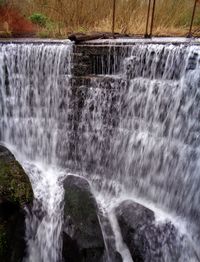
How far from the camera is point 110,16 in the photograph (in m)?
8.37

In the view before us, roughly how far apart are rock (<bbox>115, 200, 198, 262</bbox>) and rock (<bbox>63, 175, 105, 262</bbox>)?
1.27 ft

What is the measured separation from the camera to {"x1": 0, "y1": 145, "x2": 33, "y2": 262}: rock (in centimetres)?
420

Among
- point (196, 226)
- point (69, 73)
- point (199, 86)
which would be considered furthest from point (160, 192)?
point (69, 73)

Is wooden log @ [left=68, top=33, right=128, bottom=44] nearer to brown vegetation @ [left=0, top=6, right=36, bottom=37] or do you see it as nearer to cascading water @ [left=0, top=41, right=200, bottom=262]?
cascading water @ [left=0, top=41, right=200, bottom=262]

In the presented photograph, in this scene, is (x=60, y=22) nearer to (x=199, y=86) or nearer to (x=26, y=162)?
(x=26, y=162)

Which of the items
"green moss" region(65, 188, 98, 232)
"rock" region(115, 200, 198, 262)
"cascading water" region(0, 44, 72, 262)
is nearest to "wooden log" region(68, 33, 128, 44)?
"cascading water" region(0, 44, 72, 262)

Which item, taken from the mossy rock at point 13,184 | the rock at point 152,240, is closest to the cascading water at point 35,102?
the mossy rock at point 13,184

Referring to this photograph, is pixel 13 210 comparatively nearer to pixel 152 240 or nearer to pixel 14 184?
pixel 14 184

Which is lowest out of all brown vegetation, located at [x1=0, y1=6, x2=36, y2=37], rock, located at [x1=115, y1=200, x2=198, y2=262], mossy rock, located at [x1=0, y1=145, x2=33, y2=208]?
rock, located at [x1=115, y1=200, x2=198, y2=262]

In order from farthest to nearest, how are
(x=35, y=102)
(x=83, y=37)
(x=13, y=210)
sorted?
(x=35, y=102) < (x=83, y=37) < (x=13, y=210)

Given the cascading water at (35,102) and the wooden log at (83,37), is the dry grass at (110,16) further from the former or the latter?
the cascading water at (35,102)

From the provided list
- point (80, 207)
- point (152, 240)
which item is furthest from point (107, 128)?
point (152, 240)

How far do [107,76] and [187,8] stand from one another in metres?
4.46

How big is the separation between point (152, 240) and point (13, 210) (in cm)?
178
